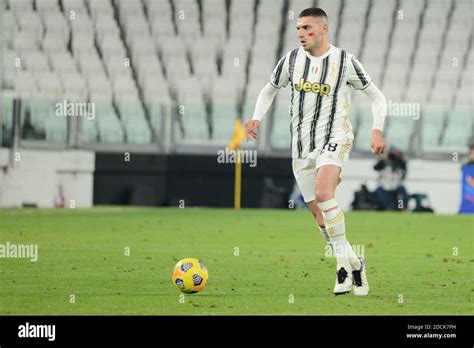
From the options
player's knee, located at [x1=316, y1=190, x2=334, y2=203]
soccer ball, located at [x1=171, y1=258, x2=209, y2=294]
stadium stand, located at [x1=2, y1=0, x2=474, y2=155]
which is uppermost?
stadium stand, located at [x1=2, y1=0, x2=474, y2=155]

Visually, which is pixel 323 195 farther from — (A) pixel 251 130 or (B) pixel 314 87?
(B) pixel 314 87

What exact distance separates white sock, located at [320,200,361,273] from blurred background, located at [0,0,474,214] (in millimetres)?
12524

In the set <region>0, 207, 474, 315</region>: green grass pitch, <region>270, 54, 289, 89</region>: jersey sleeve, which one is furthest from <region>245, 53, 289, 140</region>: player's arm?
<region>0, 207, 474, 315</region>: green grass pitch

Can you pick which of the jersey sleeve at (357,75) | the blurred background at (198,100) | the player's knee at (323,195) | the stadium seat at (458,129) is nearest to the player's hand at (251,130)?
the player's knee at (323,195)

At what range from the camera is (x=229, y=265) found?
10586mm

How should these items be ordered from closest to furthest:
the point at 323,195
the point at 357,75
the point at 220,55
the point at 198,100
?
the point at 323,195
the point at 357,75
the point at 198,100
the point at 220,55

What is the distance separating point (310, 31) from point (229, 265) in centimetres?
333

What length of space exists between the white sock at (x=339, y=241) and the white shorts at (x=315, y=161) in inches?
12.7

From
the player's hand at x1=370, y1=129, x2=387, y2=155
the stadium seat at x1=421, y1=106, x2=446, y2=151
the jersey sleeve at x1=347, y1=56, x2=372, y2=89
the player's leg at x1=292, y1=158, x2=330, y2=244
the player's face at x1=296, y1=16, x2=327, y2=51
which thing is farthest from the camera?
the stadium seat at x1=421, y1=106, x2=446, y2=151

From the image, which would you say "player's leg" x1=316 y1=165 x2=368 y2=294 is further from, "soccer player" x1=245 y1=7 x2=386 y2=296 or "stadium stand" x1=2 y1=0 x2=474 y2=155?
"stadium stand" x1=2 y1=0 x2=474 y2=155

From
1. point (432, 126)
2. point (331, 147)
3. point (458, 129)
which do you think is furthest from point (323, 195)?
point (458, 129)

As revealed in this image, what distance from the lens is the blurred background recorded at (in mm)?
21547

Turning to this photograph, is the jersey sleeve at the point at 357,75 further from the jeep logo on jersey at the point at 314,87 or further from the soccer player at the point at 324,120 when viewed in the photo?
the jeep logo on jersey at the point at 314,87
